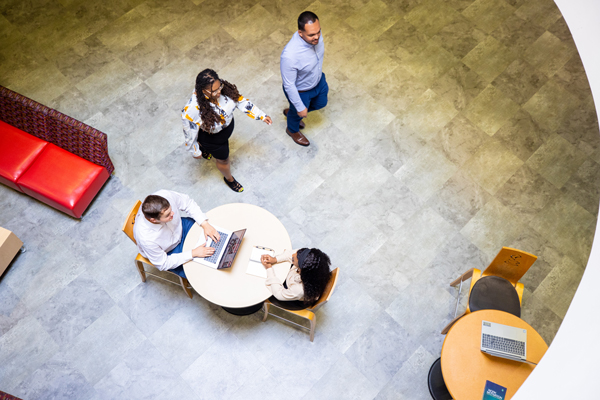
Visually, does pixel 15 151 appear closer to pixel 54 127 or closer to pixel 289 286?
pixel 54 127

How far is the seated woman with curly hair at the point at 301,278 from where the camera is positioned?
3.39 m

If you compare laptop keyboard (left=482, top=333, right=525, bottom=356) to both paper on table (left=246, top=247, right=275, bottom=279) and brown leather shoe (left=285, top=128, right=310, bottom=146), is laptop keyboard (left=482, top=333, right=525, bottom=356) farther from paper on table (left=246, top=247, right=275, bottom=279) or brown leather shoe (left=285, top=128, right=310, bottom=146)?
brown leather shoe (left=285, top=128, right=310, bottom=146)

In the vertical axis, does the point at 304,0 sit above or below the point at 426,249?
above

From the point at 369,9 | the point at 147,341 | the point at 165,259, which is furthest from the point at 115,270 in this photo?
the point at 369,9

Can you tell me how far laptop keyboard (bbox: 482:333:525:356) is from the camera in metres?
3.50

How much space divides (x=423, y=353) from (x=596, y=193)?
2.94m

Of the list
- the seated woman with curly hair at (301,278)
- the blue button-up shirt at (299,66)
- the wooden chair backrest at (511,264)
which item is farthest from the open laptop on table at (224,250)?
the wooden chair backrest at (511,264)

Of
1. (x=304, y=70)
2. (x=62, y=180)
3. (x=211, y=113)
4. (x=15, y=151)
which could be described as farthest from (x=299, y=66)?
(x=15, y=151)

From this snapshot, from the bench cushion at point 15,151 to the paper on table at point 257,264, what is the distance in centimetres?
283

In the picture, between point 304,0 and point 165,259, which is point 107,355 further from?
point 304,0

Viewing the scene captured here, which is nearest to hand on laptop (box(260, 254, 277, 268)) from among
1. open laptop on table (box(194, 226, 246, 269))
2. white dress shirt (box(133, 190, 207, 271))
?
open laptop on table (box(194, 226, 246, 269))

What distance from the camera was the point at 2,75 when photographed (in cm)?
562

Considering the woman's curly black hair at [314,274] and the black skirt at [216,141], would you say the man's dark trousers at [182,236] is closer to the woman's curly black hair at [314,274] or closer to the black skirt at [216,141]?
the black skirt at [216,141]

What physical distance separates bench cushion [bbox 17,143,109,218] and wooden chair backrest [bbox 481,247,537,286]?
13.7ft
